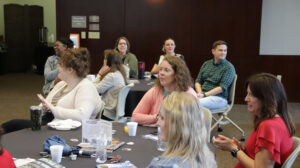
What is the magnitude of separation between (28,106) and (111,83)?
3.24 meters

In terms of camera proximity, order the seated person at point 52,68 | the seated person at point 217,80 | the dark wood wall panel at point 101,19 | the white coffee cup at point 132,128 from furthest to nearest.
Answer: the dark wood wall panel at point 101,19 < the seated person at point 52,68 < the seated person at point 217,80 < the white coffee cup at point 132,128

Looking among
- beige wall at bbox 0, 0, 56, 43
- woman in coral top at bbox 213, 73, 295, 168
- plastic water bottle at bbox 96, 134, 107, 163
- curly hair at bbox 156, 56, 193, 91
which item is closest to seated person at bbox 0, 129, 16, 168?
plastic water bottle at bbox 96, 134, 107, 163

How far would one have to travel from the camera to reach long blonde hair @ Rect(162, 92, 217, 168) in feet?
5.04

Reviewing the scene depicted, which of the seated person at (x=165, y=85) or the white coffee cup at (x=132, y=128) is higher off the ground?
the seated person at (x=165, y=85)

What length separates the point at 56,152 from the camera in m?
2.02

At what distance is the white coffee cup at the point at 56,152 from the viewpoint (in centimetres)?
201

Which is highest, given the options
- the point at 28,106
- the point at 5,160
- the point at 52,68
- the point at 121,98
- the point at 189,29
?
the point at 189,29

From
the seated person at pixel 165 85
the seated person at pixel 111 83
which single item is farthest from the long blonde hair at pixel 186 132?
the seated person at pixel 111 83

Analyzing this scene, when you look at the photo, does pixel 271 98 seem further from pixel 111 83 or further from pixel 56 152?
pixel 111 83

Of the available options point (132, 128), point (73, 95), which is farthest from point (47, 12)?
point (132, 128)

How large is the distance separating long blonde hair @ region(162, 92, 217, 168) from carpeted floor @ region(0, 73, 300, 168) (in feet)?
8.57

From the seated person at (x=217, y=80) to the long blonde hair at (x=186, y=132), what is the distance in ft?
10.4

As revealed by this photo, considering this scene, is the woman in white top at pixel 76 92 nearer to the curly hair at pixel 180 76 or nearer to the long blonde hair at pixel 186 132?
the curly hair at pixel 180 76

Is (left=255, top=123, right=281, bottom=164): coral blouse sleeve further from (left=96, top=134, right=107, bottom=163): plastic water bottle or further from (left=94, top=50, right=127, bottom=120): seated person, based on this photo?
(left=94, top=50, right=127, bottom=120): seated person
